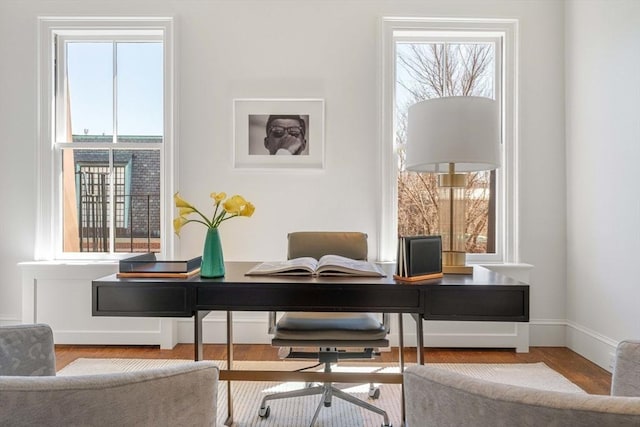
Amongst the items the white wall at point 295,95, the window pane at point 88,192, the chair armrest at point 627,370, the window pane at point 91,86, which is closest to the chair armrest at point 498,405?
the chair armrest at point 627,370

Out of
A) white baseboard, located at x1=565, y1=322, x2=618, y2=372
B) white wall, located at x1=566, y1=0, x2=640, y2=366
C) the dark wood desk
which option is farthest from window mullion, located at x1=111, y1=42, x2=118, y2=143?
white baseboard, located at x1=565, y1=322, x2=618, y2=372

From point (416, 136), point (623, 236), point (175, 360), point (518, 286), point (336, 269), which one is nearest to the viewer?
point (518, 286)

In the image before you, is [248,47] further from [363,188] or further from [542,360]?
[542,360]

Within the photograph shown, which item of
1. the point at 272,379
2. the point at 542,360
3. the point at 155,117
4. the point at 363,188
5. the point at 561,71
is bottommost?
the point at 542,360

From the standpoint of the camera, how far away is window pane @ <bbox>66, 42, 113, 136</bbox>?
310cm

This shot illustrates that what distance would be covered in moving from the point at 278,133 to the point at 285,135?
0.18 ft

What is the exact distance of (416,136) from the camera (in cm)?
179

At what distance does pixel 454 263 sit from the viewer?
5.78ft

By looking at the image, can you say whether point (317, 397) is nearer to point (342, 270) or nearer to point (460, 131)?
point (342, 270)

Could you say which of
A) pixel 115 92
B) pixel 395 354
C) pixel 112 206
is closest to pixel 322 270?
pixel 395 354

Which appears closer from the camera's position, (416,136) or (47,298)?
(416,136)

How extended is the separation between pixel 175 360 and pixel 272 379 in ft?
4.34

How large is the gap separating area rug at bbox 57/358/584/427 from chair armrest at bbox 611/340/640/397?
1149 millimetres

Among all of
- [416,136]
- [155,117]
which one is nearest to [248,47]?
[155,117]
